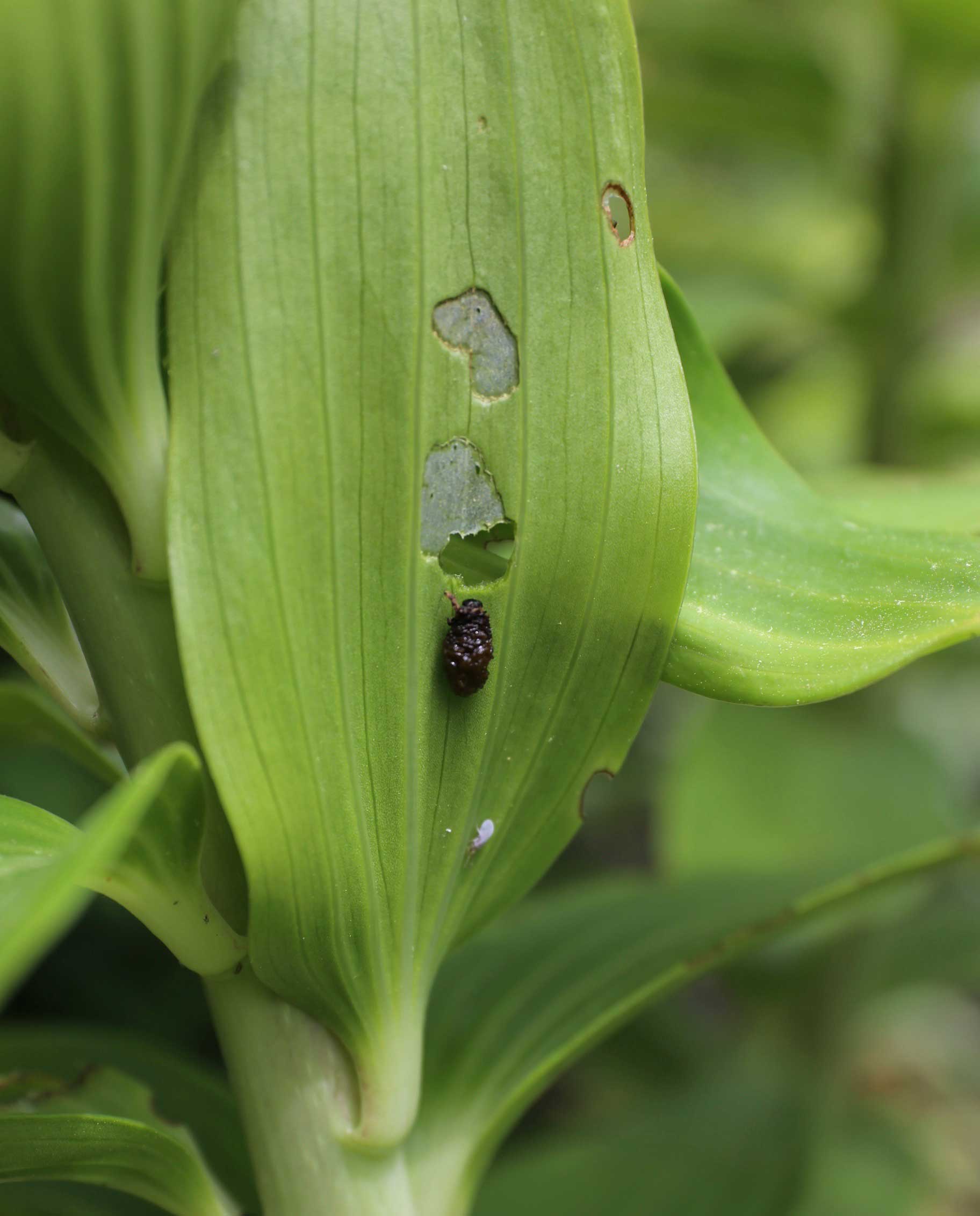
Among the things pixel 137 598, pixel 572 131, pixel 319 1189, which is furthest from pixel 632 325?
pixel 319 1189

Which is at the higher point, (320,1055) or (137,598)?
(137,598)

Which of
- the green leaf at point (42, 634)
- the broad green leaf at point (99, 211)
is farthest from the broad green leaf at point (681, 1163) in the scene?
the broad green leaf at point (99, 211)

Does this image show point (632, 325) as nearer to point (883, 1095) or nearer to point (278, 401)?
point (278, 401)

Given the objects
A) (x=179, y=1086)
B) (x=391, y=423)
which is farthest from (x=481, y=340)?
(x=179, y=1086)

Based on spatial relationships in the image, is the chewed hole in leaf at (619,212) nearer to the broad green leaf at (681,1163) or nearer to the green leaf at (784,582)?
the green leaf at (784,582)

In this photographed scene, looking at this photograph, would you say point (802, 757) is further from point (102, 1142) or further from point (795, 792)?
point (102, 1142)

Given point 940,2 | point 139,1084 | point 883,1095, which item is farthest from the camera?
point 883,1095

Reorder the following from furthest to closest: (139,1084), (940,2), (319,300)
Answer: (940,2)
(139,1084)
(319,300)
